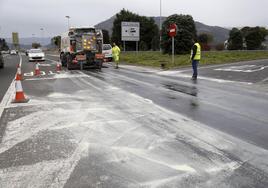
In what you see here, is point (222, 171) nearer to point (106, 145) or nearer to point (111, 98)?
point (106, 145)

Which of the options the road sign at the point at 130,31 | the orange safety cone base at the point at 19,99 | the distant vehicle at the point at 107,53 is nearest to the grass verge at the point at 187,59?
the distant vehicle at the point at 107,53

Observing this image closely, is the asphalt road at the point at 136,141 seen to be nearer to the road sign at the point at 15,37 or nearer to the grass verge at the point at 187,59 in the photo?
the grass verge at the point at 187,59

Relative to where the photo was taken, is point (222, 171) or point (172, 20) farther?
point (172, 20)

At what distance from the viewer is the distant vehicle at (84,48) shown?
24.2 meters

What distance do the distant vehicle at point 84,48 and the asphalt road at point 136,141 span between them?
13496mm

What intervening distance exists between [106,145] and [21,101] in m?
5.39

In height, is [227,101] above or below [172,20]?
below

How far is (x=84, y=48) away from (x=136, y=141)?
19000 millimetres

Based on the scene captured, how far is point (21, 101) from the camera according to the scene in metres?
10.5

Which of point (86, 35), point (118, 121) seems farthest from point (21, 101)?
point (86, 35)

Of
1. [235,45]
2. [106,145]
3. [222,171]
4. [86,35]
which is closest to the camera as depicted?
[222,171]

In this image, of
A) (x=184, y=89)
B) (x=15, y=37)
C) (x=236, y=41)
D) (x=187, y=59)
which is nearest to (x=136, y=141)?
(x=184, y=89)

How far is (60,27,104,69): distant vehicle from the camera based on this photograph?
79.5 feet

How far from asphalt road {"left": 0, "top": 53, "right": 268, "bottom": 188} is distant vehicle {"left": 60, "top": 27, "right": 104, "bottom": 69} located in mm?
13496
